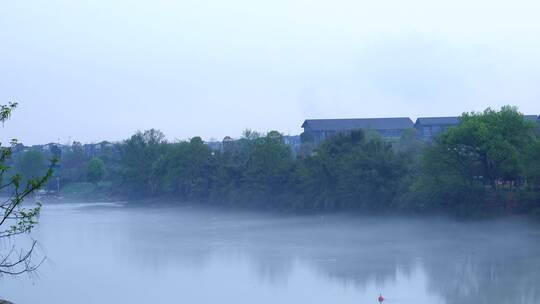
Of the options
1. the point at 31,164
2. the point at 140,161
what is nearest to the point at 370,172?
the point at 140,161

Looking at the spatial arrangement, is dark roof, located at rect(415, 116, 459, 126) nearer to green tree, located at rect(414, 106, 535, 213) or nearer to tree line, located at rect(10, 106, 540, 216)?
tree line, located at rect(10, 106, 540, 216)

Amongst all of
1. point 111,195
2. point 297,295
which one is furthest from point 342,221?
point 111,195

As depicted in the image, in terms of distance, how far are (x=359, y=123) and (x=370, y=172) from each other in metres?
36.0

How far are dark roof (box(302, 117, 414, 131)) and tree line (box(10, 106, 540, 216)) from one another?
15745 millimetres

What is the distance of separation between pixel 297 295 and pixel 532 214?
40.0 feet

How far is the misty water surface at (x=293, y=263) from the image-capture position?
632 inches

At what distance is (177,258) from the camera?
21.8m

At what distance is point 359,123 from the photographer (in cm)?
6675

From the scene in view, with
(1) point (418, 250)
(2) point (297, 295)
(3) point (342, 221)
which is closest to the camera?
(2) point (297, 295)

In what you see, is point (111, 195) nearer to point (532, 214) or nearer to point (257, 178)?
point (257, 178)

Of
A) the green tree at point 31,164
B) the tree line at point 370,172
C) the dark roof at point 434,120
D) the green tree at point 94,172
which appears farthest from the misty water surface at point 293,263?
the dark roof at point 434,120

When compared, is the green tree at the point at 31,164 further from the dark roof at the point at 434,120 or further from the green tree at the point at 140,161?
the dark roof at the point at 434,120

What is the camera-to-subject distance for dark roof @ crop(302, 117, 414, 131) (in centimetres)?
6575

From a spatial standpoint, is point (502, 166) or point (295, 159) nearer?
point (502, 166)
